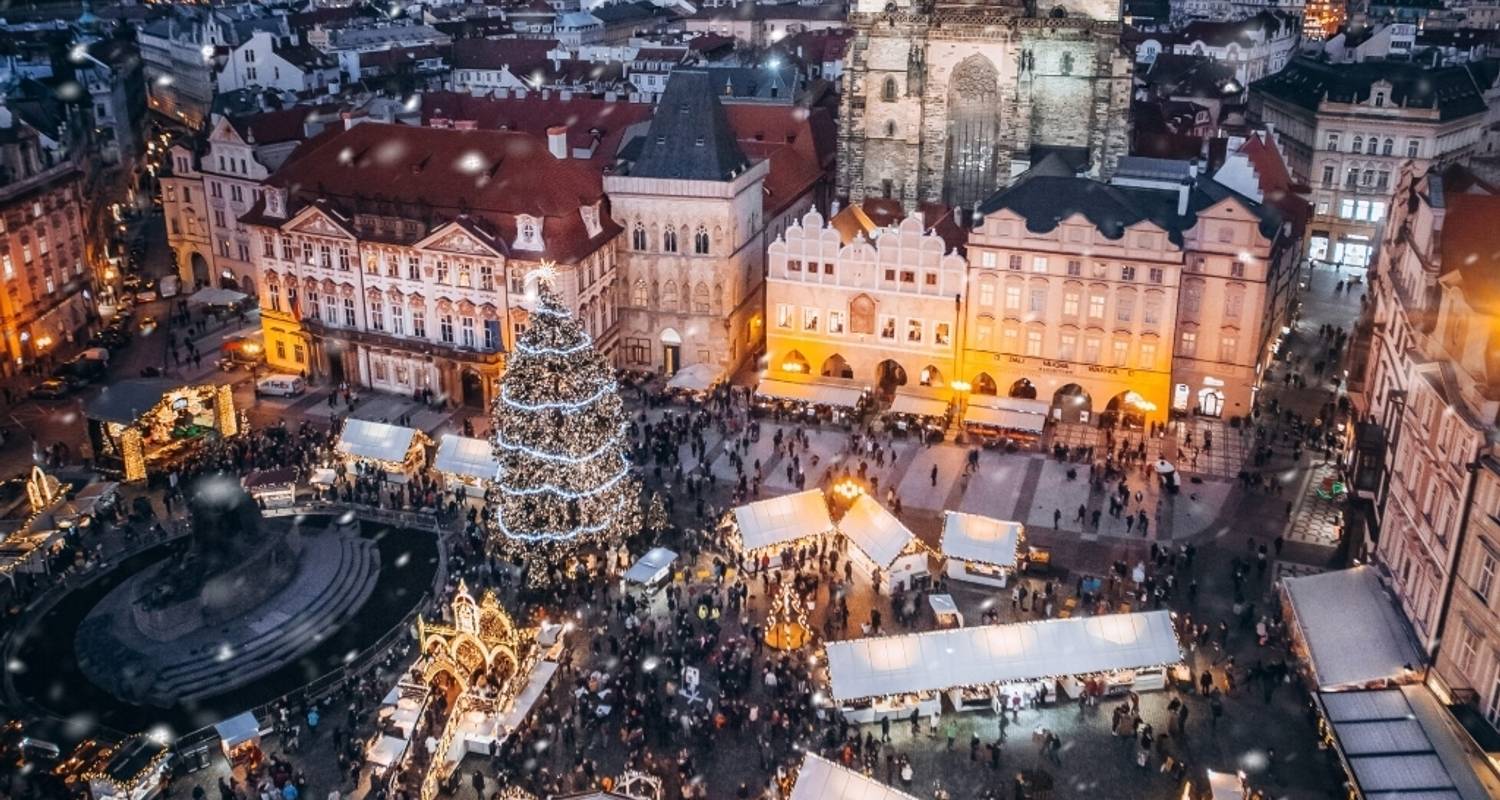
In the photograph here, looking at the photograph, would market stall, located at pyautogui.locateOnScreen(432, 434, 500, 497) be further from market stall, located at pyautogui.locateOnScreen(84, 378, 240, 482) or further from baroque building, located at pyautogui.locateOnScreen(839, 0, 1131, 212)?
baroque building, located at pyautogui.locateOnScreen(839, 0, 1131, 212)

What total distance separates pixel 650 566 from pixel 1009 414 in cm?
2241

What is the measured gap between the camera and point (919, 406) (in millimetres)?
65500

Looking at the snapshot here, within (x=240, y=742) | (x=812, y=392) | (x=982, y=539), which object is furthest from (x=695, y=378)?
(x=240, y=742)

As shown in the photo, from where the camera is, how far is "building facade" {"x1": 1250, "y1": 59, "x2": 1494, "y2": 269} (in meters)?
92.5

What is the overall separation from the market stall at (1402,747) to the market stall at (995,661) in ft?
18.6

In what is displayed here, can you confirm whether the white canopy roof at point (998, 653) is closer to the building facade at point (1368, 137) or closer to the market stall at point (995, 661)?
the market stall at point (995, 661)

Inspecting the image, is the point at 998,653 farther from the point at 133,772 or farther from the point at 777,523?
the point at 133,772

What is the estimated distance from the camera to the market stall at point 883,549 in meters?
50.1

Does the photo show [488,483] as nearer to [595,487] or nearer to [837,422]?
[595,487]

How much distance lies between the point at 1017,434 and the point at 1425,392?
23701 millimetres

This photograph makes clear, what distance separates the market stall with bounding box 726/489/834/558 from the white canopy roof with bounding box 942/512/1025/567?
4.98 metres

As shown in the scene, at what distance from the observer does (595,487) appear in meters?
50.9

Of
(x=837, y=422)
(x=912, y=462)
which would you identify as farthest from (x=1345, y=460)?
(x=837, y=422)

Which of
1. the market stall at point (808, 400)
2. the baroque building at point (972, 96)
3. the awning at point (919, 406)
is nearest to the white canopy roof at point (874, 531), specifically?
the awning at point (919, 406)
